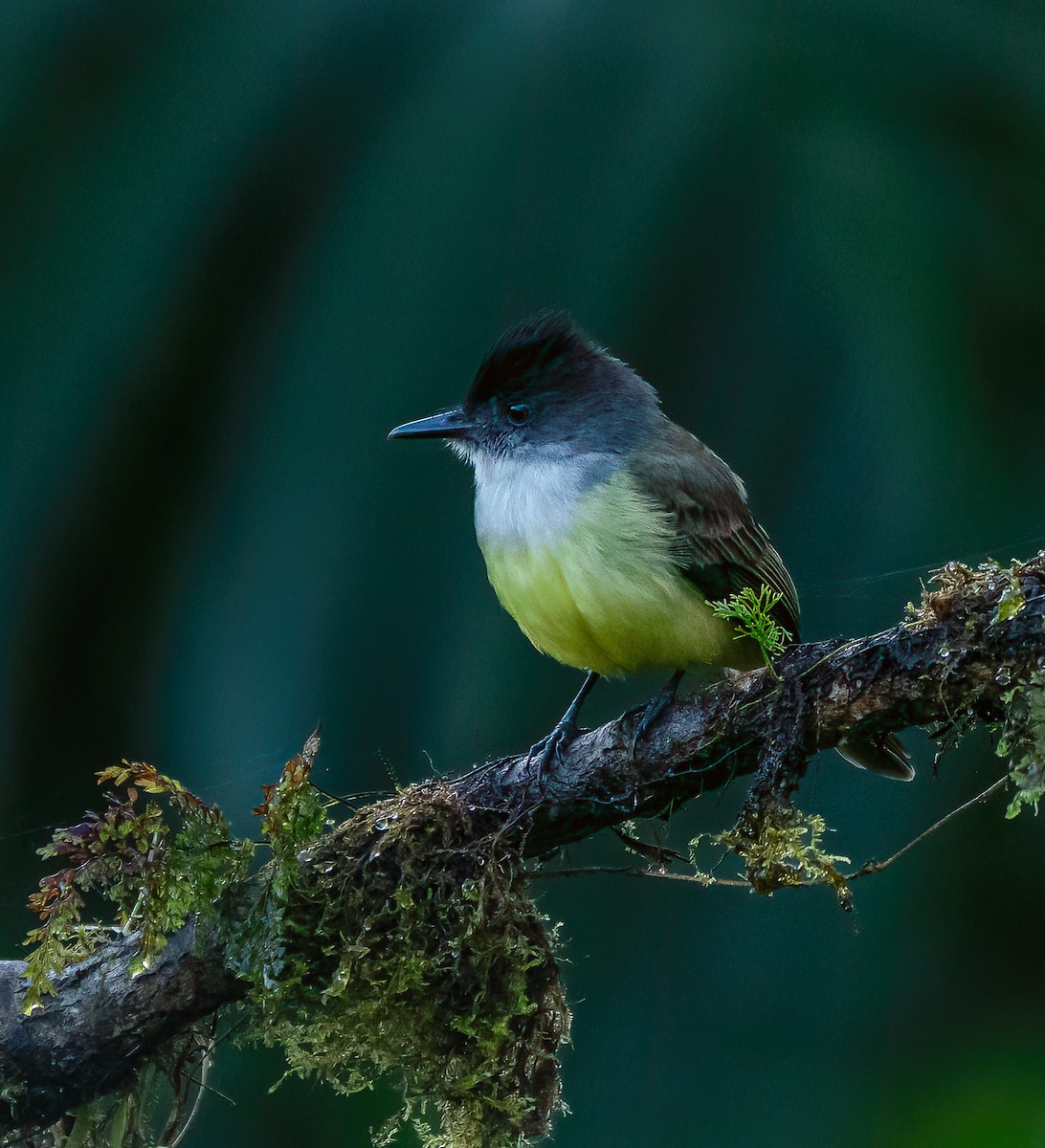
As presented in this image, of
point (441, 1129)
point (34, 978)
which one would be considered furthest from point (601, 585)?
point (34, 978)

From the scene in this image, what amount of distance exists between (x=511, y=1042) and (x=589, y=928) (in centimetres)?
129

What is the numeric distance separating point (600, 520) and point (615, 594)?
0.13 meters

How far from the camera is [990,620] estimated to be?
4.32 feet

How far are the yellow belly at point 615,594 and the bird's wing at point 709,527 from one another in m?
0.04

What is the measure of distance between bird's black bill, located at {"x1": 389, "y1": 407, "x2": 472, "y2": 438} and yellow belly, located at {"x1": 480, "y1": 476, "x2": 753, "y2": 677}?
370 millimetres

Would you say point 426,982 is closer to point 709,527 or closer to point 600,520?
point 600,520

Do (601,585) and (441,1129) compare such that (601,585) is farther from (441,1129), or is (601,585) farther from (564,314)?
(441,1129)

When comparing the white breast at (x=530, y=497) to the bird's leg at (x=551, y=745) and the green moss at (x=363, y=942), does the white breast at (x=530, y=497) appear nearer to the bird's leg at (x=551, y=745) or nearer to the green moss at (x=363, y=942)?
the bird's leg at (x=551, y=745)

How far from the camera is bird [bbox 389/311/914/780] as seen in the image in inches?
72.1

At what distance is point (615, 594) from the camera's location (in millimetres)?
1810

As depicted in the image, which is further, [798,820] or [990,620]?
[798,820]

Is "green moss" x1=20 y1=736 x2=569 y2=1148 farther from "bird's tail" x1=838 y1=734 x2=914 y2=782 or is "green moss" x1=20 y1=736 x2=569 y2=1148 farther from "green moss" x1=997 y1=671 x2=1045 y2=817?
"green moss" x1=997 y1=671 x2=1045 y2=817

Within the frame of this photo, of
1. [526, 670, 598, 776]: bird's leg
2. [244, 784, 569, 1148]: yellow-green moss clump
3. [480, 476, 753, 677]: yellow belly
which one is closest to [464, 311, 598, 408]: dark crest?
[480, 476, 753, 677]: yellow belly

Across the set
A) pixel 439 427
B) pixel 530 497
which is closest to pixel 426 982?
pixel 530 497
